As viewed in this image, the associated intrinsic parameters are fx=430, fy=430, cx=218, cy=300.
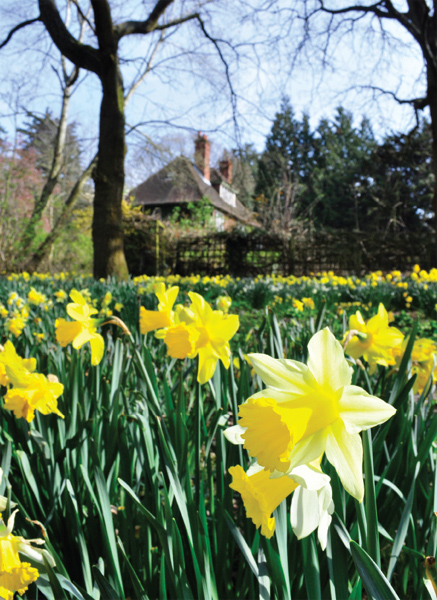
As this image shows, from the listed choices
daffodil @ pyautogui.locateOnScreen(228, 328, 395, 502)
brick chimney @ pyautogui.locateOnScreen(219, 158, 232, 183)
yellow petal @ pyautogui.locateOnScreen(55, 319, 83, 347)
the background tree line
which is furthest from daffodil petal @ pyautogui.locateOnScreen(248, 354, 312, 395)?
brick chimney @ pyautogui.locateOnScreen(219, 158, 232, 183)

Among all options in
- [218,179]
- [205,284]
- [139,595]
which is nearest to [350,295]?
[205,284]

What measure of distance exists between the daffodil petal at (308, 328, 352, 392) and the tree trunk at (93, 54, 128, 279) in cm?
703

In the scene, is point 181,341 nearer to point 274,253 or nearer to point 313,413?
point 313,413

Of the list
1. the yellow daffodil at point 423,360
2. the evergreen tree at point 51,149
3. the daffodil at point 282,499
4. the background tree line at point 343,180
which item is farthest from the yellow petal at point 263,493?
the background tree line at point 343,180

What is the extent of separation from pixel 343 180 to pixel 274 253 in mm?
21763

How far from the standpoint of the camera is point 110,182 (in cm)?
743

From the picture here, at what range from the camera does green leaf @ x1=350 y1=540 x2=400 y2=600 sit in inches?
17.5

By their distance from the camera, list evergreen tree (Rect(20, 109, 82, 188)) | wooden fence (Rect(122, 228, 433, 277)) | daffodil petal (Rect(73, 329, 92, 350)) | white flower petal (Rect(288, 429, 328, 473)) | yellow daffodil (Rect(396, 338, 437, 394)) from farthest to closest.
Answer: evergreen tree (Rect(20, 109, 82, 188)) → wooden fence (Rect(122, 228, 433, 277)) → yellow daffodil (Rect(396, 338, 437, 394)) → daffodil petal (Rect(73, 329, 92, 350)) → white flower petal (Rect(288, 429, 328, 473))

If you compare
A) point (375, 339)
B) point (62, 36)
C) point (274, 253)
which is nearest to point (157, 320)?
point (375, 339)

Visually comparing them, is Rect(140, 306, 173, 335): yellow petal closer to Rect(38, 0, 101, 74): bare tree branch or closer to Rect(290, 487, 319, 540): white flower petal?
Rect(290, 487, 319, 540): white flower petal

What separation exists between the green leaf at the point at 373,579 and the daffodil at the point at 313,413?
11 cm

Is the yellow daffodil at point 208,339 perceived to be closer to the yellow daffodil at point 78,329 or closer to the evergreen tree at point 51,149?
the yellow daffodil at point 78,329

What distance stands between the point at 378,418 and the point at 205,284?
17.2 feet

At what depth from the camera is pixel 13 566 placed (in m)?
0.50
